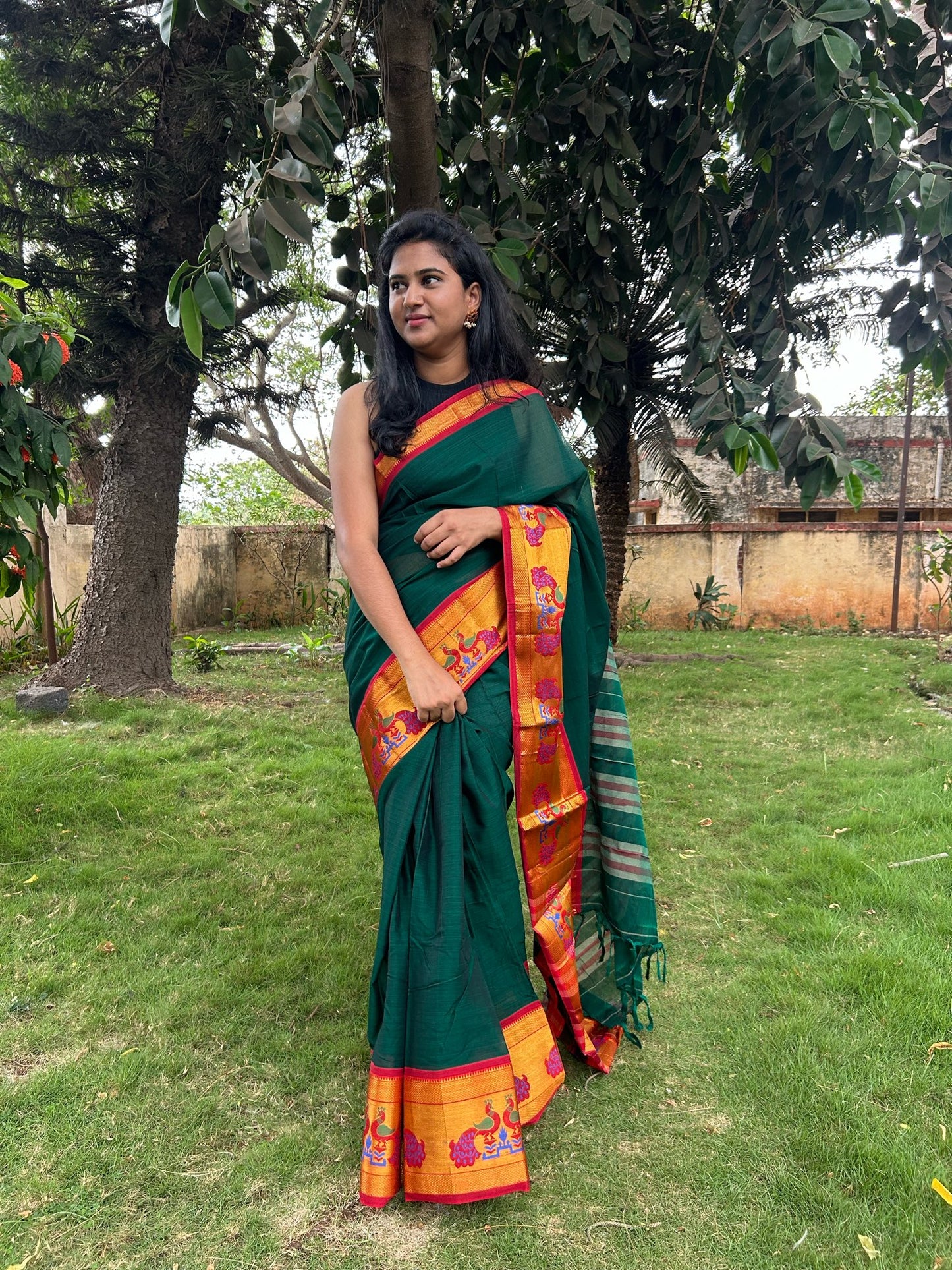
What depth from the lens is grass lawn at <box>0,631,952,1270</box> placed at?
1.65 metres

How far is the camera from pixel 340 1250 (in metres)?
1.61

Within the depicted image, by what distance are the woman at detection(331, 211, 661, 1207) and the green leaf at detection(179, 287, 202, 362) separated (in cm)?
36

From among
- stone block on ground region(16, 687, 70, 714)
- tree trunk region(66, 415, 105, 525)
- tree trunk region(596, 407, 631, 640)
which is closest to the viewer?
stone block on ground region(16, 687, 70, 714)

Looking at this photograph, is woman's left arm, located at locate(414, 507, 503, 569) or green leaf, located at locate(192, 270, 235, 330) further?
woman's left arm, located at locate(414, 507, 503, 569)

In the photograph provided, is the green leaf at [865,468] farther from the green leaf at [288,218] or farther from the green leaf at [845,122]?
the green leaf at [288,218]

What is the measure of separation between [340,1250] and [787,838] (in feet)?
8.93

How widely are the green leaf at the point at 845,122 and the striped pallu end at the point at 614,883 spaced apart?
4.38 ft

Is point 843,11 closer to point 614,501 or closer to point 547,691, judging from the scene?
point 547,691

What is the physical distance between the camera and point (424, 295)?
1.92m

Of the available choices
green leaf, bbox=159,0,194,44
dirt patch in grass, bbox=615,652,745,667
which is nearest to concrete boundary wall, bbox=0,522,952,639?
dirt patch in grass, bbox=615,652,745,667

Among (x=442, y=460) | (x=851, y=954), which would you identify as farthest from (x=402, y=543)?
(x=851, y=954)

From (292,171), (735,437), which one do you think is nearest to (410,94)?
→ (292,171)

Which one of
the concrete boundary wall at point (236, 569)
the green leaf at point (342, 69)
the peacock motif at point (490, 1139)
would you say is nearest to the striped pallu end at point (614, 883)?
the peacock motif at point (490, 1139)

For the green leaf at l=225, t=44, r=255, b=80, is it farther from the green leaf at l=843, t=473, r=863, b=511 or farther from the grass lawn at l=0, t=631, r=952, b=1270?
the grass lawn at l=0, t=631, r=952, b=1270
